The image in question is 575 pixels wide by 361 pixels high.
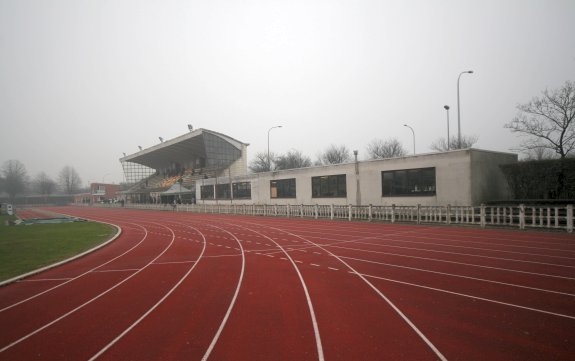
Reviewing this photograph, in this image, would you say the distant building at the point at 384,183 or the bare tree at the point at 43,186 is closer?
the distant building at the point at 384,183

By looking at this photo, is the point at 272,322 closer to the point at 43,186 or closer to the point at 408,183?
the point at 408,183

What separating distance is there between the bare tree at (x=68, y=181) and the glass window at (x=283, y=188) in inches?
4875

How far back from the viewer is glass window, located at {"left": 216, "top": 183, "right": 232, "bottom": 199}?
39.8 meters

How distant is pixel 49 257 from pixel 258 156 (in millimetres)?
77256

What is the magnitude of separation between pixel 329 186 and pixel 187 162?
175ft

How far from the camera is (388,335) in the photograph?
479cm

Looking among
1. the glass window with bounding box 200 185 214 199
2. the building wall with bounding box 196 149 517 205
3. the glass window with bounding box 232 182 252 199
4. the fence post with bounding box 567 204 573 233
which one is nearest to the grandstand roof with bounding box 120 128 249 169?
the glass window with bounding box 200 185 214 199

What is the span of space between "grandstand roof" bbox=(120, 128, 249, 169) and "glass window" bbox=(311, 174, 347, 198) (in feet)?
120

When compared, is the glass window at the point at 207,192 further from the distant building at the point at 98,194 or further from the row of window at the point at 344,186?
the distant building at the point at 98,194

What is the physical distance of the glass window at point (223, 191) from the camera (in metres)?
39.8

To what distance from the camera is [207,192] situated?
147ft

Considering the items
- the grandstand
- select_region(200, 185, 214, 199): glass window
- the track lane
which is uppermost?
the grandstand

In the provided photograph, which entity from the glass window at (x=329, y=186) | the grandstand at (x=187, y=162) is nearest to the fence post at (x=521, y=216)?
the glass window at (x=329, y=186)

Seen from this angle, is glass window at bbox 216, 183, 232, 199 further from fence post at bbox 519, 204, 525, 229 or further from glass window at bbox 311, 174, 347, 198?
fence post at bbox 519, 204, 525, 229
